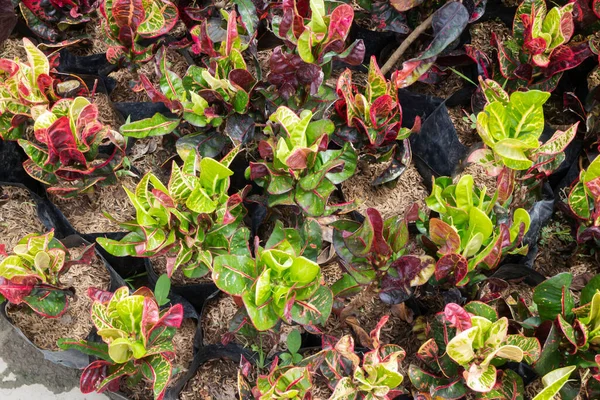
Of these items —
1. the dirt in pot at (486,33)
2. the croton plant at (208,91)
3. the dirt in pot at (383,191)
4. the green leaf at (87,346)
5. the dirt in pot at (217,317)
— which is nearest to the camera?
the green leaf at (87,346)

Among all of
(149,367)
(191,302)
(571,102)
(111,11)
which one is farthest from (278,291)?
(571,102)

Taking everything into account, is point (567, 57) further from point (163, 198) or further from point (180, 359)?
point (180, 359)

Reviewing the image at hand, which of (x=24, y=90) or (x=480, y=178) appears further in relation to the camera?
(x=480, y=178)

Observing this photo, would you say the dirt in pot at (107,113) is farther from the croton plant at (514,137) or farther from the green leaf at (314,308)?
the croton plant at (514,137)

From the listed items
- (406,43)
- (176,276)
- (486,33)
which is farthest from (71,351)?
(486,33)

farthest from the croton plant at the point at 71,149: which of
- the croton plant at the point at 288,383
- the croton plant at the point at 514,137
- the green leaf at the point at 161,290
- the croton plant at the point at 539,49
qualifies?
the croton plant at the point at 539,49

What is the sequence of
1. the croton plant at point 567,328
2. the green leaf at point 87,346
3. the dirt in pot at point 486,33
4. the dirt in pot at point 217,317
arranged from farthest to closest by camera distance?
the dirt in pot at point 486,33 → the dirt in pot at point 217,317 → the green leaf at point 87,346 → the croton plant at point 567,328
